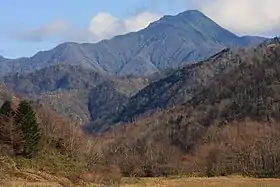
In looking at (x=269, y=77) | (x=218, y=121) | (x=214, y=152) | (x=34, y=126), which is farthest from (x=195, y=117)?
(x=34, y=126)

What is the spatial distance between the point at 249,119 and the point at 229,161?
77.6 m

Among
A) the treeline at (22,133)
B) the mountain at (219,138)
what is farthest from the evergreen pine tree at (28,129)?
the mountain at (219,138)

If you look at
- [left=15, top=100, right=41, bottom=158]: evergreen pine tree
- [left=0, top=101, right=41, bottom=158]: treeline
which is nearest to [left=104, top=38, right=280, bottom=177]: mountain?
[left=15, top=100, right=41, bottom=158]: evergreen pine tree

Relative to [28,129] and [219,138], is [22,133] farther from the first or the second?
[219,138]

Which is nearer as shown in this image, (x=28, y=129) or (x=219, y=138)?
(x=28, y=129)

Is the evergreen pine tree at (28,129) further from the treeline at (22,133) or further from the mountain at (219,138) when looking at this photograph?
the mountain at (219,138)

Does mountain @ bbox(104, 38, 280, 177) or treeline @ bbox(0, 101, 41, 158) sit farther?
mountain @ bbox(104, 38, 280, 177)

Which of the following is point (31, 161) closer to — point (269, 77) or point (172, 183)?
point (172, 183)

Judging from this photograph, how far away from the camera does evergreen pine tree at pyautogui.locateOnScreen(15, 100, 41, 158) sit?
193ft

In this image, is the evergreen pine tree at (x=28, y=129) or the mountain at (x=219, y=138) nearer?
the evergreen pine tree at (x=28, y=129)

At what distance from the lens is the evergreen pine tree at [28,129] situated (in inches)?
2320

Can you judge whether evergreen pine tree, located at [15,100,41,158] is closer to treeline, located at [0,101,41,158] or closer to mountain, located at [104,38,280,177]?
treeline, located at [0,101,41,158]

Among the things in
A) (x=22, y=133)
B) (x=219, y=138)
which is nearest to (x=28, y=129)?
(x=22, y=133)

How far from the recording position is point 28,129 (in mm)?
60062
